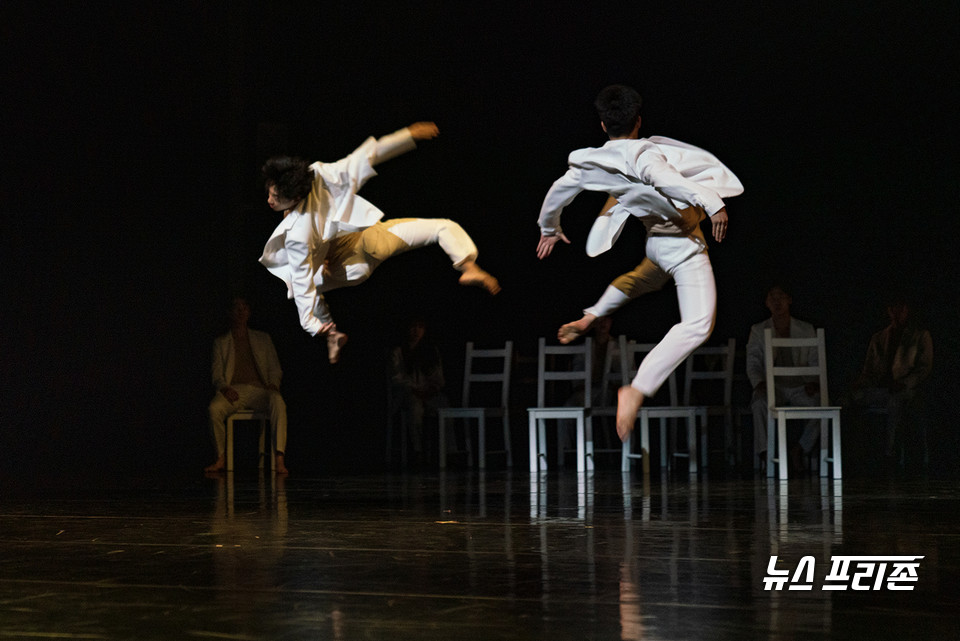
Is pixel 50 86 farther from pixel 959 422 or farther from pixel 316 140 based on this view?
pixel 959 422

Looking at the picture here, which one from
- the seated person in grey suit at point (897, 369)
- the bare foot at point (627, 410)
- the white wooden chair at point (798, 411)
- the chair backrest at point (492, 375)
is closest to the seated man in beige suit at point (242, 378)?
the chair backrest at point (492, 375)

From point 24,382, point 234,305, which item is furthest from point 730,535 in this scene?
point 24,382

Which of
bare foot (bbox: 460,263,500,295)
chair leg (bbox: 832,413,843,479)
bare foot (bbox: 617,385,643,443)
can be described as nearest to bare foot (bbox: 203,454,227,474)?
bare foot (bbox: 460,263,500,295)

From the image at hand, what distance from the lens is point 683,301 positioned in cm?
399

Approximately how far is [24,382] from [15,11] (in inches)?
96.9

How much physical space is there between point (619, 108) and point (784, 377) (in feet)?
9.88

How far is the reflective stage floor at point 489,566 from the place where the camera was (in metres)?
2.12

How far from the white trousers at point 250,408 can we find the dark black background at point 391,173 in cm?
47

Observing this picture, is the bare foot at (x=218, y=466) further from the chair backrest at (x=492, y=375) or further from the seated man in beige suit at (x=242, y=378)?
the chair backrest at (x=492, y=375)

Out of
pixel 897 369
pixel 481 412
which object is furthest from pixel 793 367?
pixel 481 412

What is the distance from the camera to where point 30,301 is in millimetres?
7168

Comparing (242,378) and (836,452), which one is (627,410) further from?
(242,378)

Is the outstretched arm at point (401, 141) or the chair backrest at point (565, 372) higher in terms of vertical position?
the outstretched arm at point (401, 141)

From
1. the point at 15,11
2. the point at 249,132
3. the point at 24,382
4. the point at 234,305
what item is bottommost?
the point at 24,382
